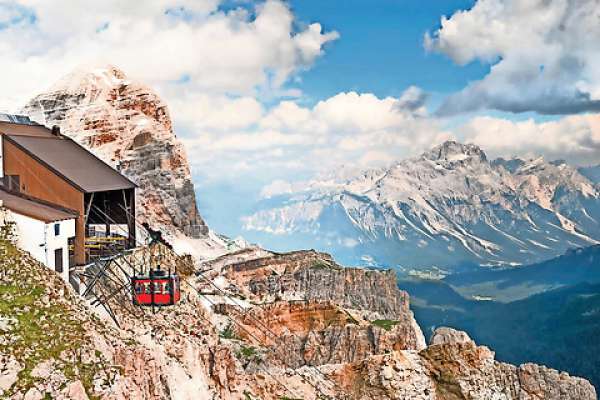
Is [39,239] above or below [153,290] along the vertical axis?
above

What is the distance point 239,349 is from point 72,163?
67.8 feet

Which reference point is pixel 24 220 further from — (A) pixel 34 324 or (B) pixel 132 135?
(B) pixel 132 135

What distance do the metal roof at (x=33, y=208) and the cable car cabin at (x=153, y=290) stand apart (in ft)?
13.8

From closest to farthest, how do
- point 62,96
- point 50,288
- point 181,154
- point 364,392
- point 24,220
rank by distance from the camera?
1. point 50,288
2. point 24,220
3. point 364,392
4. point 62,96
5. point 181,154

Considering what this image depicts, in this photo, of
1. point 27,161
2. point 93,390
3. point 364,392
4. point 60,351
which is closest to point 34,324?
point 60,351

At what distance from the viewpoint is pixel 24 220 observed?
26.8 meters

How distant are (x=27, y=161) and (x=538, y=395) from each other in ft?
136

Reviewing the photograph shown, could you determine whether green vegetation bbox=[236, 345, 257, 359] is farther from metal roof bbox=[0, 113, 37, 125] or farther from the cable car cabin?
metal roof bbox=[0, 113, 37, 125]

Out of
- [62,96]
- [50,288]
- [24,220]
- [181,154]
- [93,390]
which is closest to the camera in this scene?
[93,390]

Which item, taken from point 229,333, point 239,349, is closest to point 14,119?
point 239,349

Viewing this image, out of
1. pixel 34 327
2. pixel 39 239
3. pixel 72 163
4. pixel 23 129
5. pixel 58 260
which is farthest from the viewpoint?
pixel 23 129

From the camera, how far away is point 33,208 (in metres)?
28.6

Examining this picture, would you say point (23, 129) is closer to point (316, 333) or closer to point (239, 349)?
point (239, 349)

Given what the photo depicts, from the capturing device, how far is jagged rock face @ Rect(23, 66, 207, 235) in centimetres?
9188
